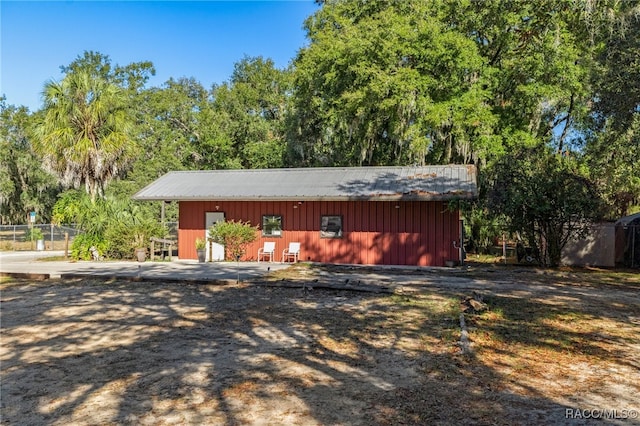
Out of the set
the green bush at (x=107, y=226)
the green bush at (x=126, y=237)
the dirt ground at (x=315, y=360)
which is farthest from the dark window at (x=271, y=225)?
the dirt ground at (x=315, y=360)

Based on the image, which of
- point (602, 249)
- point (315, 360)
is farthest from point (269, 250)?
point (315, 360)

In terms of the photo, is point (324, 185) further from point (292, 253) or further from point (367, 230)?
point (292, 253)

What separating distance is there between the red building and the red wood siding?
4 cm

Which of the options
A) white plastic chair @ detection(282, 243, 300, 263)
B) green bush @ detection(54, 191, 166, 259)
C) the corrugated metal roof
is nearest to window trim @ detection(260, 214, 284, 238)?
white plastic chair @ detection(282, 243, 300, 263)

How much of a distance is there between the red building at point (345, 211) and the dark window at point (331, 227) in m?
0.04

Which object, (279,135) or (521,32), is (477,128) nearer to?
(521,32)

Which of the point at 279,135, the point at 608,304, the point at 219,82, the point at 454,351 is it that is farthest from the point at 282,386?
the point at 219,82

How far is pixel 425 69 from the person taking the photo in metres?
20.1

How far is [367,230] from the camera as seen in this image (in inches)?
668

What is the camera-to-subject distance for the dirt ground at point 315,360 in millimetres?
3986

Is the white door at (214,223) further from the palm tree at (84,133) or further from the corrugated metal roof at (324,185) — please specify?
the palm tree at (84,133)

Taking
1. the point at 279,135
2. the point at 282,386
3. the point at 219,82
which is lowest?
the point at 282,386

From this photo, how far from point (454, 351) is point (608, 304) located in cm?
515

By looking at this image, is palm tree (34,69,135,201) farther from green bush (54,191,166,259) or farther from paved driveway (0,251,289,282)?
paved driveway (0,251,289,282)
